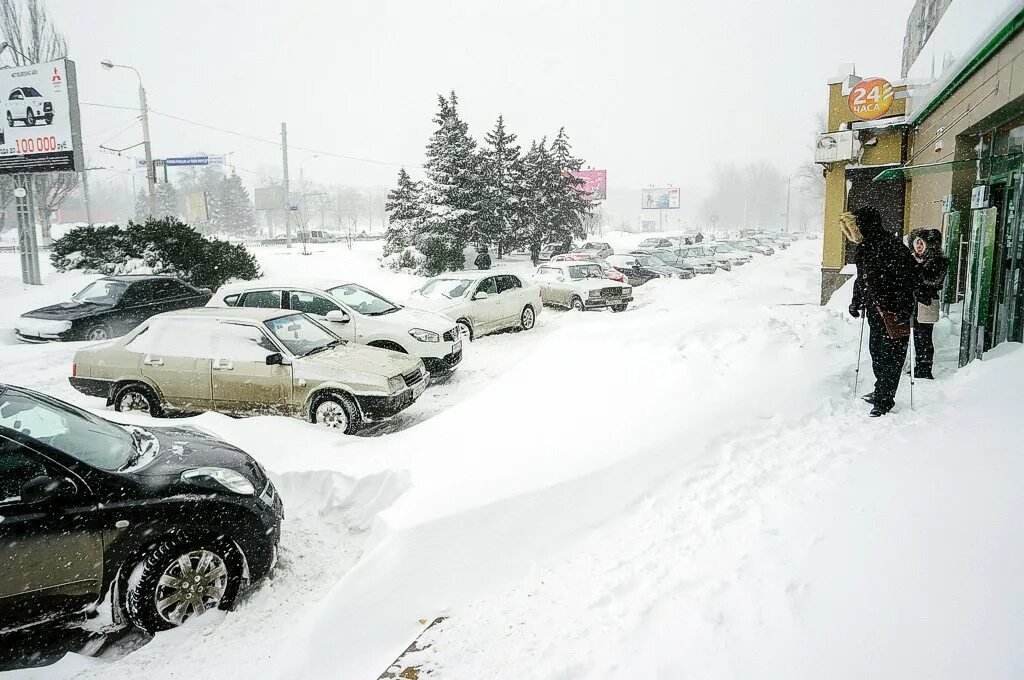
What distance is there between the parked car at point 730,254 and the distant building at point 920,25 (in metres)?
17.6

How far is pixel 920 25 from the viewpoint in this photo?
1265cm

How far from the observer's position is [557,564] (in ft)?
11.7

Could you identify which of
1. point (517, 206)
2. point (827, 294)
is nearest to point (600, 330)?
point (827, 294)

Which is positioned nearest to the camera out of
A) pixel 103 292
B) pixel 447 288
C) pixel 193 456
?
pixel 193 456

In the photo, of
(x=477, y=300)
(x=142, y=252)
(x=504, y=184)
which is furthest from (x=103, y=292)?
(x=504, y=184)

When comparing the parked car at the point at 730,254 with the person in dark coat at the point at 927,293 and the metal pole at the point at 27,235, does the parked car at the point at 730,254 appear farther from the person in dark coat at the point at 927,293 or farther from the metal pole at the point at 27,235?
the metal pole at the point at 27,235

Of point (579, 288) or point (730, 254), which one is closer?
point (579, 288)

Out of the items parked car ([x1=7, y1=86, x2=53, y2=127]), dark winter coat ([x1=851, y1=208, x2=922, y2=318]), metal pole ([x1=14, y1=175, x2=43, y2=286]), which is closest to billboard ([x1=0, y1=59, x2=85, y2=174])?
parked car ([x1=7, y1=86, x2=53, y2=127])

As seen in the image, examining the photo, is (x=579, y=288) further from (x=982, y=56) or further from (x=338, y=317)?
(x=982, y=56)

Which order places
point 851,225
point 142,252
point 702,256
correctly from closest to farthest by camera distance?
point 851,225, point 142,252, point 702,256

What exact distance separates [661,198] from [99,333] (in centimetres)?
9044

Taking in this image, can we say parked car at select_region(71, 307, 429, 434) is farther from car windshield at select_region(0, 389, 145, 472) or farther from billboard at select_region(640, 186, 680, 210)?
billboard at select_region(640, 186, 680, 210)

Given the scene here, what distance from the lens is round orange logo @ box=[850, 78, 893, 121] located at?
1473 cm

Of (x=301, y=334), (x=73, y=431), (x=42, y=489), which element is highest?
(x=301, y=334)
